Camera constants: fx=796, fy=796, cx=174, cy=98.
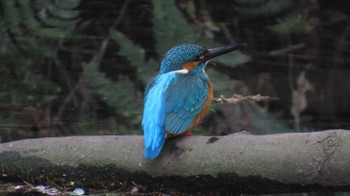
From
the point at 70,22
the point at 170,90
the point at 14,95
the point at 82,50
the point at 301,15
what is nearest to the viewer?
the point at 170,90

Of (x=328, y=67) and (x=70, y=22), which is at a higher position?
(x=70, y=22)

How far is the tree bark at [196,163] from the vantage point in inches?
116

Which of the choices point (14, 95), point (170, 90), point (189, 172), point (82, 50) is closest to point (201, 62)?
point (170, 90)

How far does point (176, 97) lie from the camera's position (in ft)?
11.0

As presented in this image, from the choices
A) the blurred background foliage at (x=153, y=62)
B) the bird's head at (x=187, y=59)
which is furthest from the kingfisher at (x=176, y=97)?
the blurred background foliage at (x=153, y=62)

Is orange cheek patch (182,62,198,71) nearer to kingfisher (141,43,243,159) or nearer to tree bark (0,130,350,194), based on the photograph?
kingfisher (141,43,243,159)

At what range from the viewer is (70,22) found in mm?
5699

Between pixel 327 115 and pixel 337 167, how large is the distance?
6.58 feet

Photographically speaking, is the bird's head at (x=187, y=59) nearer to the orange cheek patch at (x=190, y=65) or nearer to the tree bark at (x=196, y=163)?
the orange cheek patch at (x=190, y=65)

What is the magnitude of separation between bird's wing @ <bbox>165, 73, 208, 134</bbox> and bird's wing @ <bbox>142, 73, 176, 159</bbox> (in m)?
0.02

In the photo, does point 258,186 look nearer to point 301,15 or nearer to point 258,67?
point 258,67

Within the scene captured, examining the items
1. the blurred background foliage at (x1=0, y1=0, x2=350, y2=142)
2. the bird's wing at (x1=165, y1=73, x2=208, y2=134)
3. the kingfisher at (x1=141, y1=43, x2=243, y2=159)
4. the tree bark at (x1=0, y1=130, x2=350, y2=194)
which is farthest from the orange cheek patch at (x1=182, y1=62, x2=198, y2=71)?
the blurred background foliage at (x1=0, y1=0, x2=350, y2=142)

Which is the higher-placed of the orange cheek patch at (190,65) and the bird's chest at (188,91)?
the orange cheek patch at (190,65)

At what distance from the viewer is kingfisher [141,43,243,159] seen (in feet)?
10.4
